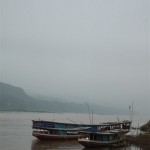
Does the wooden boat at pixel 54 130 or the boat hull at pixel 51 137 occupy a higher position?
the wooden boat at pixel 54 130

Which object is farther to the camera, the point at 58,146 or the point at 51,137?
the point at 51,137

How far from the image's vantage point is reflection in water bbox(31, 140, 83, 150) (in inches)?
1064

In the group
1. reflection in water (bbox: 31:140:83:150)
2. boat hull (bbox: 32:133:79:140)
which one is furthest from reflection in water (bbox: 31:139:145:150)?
boat hull (bbox: 32:133:79:140)

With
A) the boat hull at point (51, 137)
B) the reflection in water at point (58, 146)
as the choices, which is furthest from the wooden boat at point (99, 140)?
the boat hull at point (51, 137)

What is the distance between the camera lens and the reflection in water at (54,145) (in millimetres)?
27025

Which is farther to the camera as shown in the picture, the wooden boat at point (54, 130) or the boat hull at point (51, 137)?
the wooden boat at point (54, 130)

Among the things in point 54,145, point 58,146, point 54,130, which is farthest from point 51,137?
point 58,146

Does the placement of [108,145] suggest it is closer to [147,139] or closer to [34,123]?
[147,139]

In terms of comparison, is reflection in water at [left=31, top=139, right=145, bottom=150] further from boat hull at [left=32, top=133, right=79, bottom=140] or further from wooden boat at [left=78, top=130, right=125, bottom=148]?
boat hull at [left=32, top=133, right=79, bottom=140]

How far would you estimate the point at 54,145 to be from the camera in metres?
28.2

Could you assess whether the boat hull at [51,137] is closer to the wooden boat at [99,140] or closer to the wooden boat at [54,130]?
the wooden boat at [54,130]

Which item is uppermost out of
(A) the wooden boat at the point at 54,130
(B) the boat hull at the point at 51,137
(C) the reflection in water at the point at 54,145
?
(A) the wooden boat at the point at 54,130

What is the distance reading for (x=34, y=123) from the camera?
31641mm

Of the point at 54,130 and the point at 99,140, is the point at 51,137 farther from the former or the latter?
the point at 99,140
